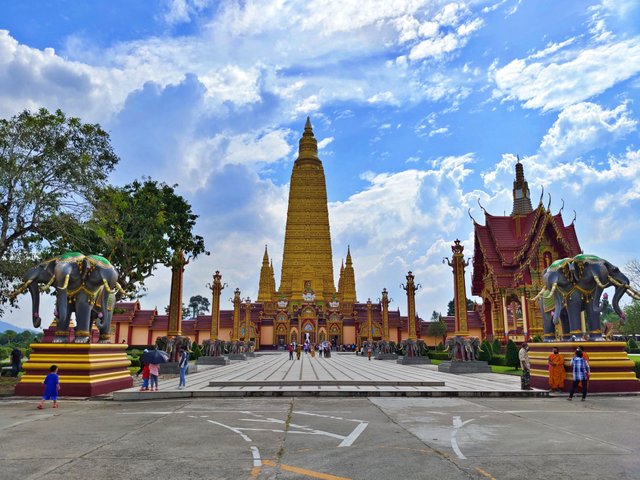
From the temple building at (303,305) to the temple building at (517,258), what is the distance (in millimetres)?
12197

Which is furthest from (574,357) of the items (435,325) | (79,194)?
(435,325)

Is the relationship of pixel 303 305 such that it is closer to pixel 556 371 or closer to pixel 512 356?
pixel 512 356

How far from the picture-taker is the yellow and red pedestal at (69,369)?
41.4 feet

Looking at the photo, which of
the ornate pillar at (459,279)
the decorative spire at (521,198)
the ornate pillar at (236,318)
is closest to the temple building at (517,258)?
the decorative spire at (521,198)

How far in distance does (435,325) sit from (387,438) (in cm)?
5244

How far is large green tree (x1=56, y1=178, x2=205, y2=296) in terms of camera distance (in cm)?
1748

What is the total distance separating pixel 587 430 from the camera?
7.79 meters

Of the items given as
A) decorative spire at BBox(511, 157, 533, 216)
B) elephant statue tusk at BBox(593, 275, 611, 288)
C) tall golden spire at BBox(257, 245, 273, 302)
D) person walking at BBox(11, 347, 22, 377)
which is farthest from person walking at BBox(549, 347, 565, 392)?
tall golden spire at BBox(257, 245, 273, 302)

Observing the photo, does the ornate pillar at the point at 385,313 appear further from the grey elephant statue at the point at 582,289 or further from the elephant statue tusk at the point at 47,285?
the elephant statue tusk at the point at 47,285

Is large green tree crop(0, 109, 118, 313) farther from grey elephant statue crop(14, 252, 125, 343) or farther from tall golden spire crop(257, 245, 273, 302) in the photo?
tall golden spire crop(257, 245, 273, 302)

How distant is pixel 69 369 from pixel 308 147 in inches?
2900

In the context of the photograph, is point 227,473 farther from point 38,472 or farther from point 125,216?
point 125,216

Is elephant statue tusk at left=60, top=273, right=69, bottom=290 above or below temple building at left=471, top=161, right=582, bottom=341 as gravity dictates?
below

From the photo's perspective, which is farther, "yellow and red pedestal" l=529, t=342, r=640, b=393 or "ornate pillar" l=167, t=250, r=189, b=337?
"ornate pillar" l=167, t=250, r=189, b=337
